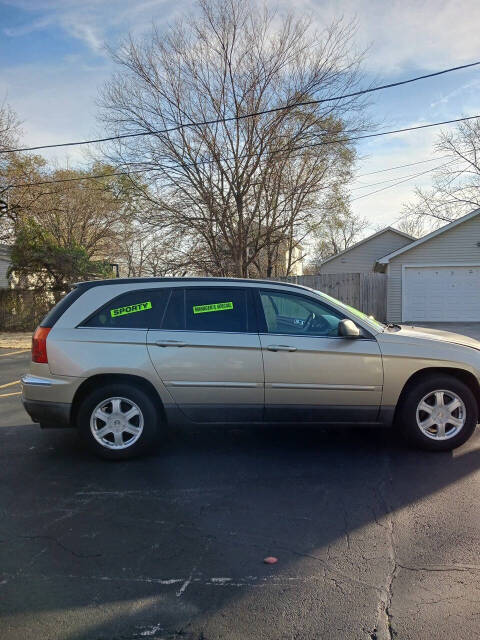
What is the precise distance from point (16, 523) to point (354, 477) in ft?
8.93

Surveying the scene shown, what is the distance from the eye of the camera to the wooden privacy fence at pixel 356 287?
19469 mm

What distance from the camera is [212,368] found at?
4730mm

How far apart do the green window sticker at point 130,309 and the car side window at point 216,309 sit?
0.40 m

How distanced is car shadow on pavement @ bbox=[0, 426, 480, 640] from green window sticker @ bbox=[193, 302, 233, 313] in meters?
1.46

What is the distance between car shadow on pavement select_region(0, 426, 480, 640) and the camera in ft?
8.28

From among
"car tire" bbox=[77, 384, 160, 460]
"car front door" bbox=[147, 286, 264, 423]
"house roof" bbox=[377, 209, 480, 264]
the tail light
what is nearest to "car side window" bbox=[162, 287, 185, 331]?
"car front door" bbox=[147, 286, 264, 423]

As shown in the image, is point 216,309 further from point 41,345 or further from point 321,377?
point 41,345

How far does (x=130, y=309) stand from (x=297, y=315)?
1691 mm

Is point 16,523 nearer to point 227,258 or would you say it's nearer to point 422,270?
point 227,258

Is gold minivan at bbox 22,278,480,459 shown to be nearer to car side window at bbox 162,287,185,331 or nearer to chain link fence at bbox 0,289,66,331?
car side window at bbox 162,287,185,331

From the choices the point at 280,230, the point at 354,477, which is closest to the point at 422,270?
the point at 280,230

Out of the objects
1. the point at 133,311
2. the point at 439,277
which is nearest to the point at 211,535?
the point at 133,311

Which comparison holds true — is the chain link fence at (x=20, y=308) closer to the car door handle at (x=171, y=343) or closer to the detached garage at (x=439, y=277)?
the detached garage at (x=439, y=277)

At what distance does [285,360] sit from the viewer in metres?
4.73
